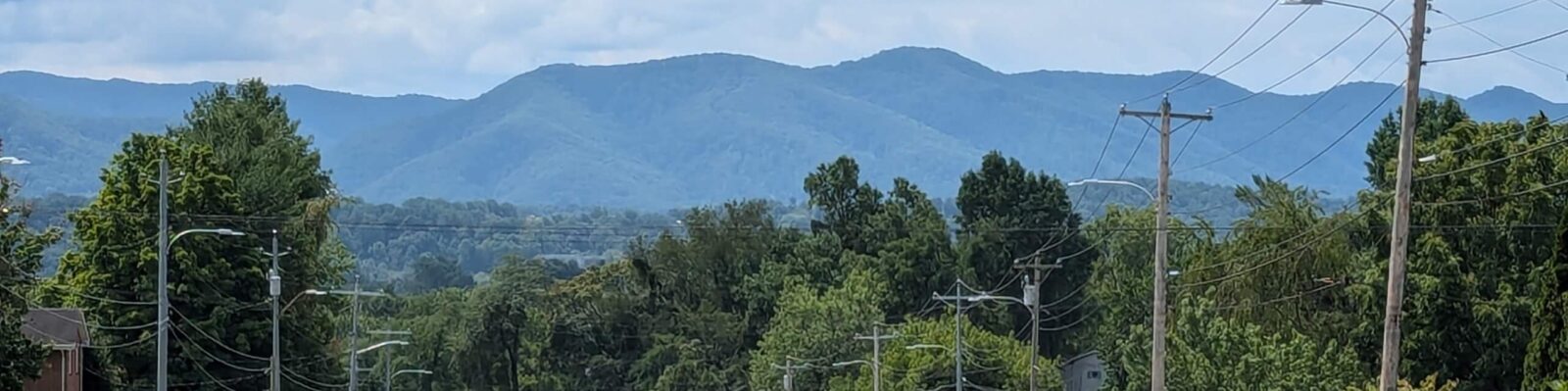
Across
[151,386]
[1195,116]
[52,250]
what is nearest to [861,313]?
[151,386]

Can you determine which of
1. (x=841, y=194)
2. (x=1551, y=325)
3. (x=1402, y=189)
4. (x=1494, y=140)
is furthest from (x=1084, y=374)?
(x=1402, y=189)

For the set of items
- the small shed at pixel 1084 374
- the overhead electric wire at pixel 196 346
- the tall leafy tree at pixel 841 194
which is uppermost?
the tall leafy tree at pixel 841 194

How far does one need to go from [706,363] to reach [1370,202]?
46.2 metres

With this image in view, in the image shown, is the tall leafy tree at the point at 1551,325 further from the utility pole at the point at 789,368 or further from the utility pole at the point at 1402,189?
the utility pole at the point at 789,368

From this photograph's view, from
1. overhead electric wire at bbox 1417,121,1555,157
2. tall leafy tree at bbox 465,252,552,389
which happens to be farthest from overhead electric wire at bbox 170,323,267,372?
tall leafy tree at bbox 465,252,552,389

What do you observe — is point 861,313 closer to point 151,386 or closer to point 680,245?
point 680,245

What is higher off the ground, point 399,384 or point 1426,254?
point 1426,254

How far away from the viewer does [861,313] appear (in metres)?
94.9

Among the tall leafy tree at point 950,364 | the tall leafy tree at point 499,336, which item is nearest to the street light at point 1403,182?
Answer: the tall leafy tree at point 950,364

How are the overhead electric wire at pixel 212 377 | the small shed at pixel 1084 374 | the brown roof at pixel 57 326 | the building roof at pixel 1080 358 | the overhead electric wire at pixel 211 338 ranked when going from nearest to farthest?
1. the brown roof at pixel 57 326
2. the overhead electric wire at pixel 211 338
3. the overhead electric wire at pixel 212 377
4. the building roof at pixel 1080 358
5. the small shed at pixel 1084 374

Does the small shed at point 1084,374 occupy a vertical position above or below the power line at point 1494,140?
below

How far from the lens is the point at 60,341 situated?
202ft

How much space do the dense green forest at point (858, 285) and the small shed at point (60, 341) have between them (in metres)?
2.03

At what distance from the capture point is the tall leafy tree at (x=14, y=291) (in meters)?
42.1
